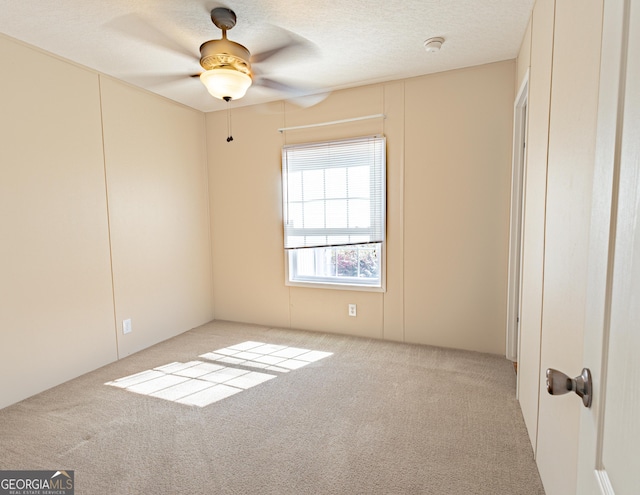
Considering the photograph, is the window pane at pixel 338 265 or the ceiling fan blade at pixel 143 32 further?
the window pane at pixel 338 265

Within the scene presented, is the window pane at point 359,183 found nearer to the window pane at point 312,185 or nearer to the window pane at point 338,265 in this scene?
the window pane at point 312,185

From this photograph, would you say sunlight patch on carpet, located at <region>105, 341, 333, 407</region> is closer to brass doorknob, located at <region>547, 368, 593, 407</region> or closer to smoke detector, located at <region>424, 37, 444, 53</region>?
brass doorknob, located at <region>547, 368, 593, 407</region>

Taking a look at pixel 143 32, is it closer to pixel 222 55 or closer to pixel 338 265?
pixel 222 55

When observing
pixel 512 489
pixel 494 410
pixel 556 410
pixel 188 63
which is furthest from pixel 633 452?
pixel 188 63

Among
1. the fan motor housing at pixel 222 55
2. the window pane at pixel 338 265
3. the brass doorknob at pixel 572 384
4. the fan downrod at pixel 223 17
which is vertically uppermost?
the fan downrod at pixel 223 17

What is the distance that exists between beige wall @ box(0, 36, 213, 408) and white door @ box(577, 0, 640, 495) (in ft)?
10.7

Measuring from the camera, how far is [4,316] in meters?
2.43

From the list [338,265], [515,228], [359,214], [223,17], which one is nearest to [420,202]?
[359,214]

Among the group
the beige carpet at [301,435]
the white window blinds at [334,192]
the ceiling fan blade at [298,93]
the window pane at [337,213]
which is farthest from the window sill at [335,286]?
the ceiling fan blade at [298,93]

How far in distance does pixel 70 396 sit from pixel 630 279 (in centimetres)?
332

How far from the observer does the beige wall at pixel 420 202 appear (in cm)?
312

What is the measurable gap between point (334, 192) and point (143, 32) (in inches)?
82.5

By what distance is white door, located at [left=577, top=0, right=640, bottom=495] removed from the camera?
1.72 feet

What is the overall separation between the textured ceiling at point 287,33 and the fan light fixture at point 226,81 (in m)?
0.35
